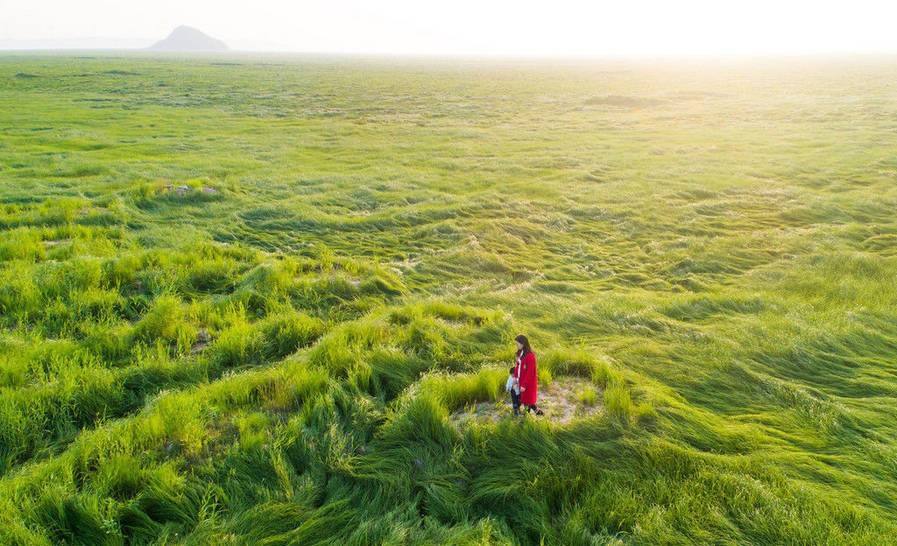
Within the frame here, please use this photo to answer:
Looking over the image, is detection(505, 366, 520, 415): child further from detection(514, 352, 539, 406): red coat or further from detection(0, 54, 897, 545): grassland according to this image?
detection(0, 54, 897, 545): grassland

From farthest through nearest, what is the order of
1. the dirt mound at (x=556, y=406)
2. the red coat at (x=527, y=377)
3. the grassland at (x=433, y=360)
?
the dirt mound at (x=556, y=406)
the red coat at (x=527, y=377)
the grassland at (x=433, y=360)

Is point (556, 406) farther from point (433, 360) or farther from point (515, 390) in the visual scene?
point (433, 360)

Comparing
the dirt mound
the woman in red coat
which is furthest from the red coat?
the dirt mound

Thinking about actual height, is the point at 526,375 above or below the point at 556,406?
above

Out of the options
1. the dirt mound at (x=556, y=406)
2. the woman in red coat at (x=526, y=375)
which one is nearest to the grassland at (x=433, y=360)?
the dirt mound at (x=556, y=406)

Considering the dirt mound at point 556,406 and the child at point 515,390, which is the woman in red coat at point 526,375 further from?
the dirt mound at point 556,406

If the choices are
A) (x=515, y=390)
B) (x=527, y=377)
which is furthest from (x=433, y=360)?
(x=527, y=377)
